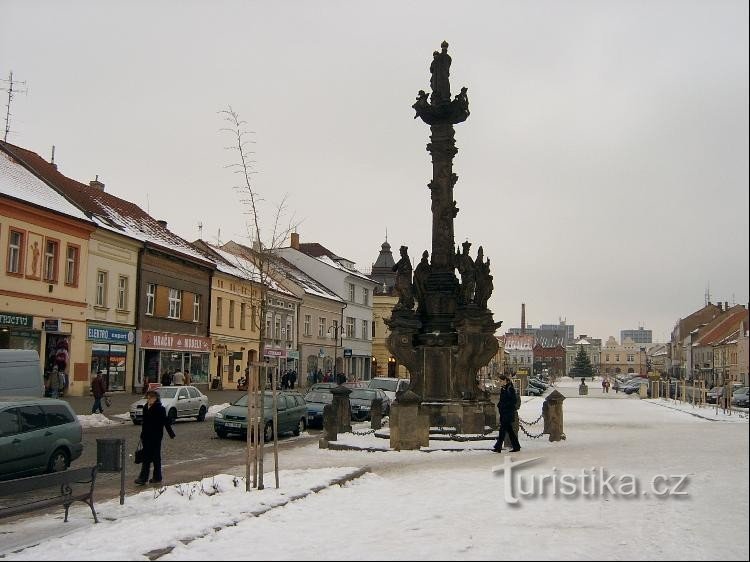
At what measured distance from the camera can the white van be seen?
19547mm

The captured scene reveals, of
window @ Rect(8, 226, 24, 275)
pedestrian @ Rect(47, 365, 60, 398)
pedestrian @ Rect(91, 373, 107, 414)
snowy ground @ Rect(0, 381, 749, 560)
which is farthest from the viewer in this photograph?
window @ Rect(8, 226, 24, 275)

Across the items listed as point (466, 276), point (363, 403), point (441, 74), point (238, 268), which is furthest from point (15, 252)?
point (238, 268)

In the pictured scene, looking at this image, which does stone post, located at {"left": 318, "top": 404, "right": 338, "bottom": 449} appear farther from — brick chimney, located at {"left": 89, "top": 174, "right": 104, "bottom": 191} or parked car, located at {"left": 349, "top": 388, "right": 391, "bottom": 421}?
brick chimney, located at {"left": 89, "top": 174, "right": 104, "bottom": 191}

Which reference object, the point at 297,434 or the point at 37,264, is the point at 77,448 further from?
the point at 37,264

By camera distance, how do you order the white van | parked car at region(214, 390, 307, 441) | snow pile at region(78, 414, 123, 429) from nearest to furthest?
the white van → parked car at region(214, 390, 307, 441) → snow pile at region(78, 414, 123, 429)

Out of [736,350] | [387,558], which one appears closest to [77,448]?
[387,558]

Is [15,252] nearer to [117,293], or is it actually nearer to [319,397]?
[117,293]

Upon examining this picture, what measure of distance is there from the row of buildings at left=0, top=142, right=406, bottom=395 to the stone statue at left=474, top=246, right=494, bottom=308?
353 inches

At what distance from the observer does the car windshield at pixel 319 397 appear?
2841 centimetres

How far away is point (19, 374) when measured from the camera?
65.4ft

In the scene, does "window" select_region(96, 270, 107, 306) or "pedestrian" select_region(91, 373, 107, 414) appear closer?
"pedestrian" select_region(91, 373, 107, 414)

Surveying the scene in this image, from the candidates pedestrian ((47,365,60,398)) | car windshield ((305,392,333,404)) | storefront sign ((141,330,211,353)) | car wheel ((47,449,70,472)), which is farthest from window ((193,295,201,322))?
car wheel ((47,449,70,472))

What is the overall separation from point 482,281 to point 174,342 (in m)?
23.8

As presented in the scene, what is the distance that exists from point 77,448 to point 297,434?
10.0 meters
